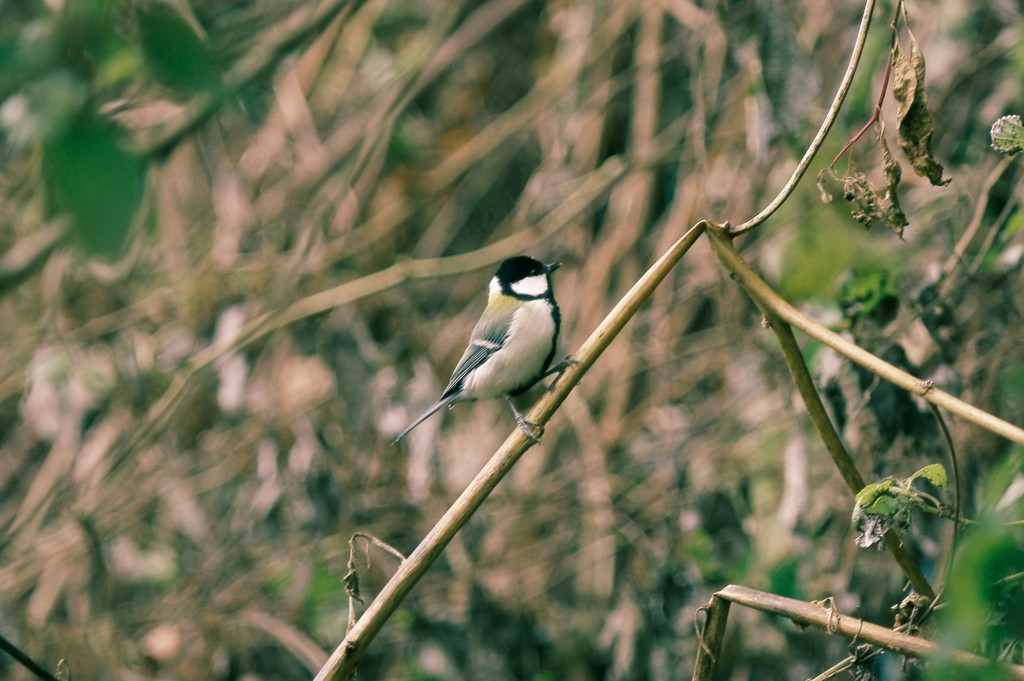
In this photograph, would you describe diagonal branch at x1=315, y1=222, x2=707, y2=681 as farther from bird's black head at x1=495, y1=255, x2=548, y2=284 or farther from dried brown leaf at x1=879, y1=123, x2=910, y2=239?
bird's black head at x1=495, y1=255, x2=548, y2=284

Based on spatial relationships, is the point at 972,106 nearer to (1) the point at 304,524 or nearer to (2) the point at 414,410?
(2) the point at 414,410

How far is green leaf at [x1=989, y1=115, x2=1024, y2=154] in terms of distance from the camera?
5.16 feet

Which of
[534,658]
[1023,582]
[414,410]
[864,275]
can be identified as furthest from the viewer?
[414,410]

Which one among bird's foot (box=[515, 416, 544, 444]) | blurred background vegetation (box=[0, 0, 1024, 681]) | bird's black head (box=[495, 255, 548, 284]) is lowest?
blurred background vegetation (box=[0, 0, 1024, 681])

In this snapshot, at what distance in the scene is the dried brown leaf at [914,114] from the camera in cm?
156

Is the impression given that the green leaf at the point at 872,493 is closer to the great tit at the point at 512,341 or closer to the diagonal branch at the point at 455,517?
the diagonal branch at the point at 455,517

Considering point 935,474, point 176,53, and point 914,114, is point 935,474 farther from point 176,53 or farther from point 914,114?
point 176,53

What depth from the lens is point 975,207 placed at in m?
2.59

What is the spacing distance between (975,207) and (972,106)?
47.3 inches

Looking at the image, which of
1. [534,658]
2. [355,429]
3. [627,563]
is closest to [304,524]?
[355,429]

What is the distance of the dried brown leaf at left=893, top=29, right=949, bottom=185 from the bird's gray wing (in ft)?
4.42

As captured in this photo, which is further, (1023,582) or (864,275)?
(864,275)

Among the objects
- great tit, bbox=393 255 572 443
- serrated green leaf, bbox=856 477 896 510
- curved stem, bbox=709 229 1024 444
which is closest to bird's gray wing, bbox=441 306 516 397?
great tit, bbox=393 255 572 443

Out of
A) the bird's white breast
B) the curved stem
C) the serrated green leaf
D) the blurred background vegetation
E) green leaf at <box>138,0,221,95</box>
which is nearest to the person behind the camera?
green leaf at <box>138,0,221,95</box>
